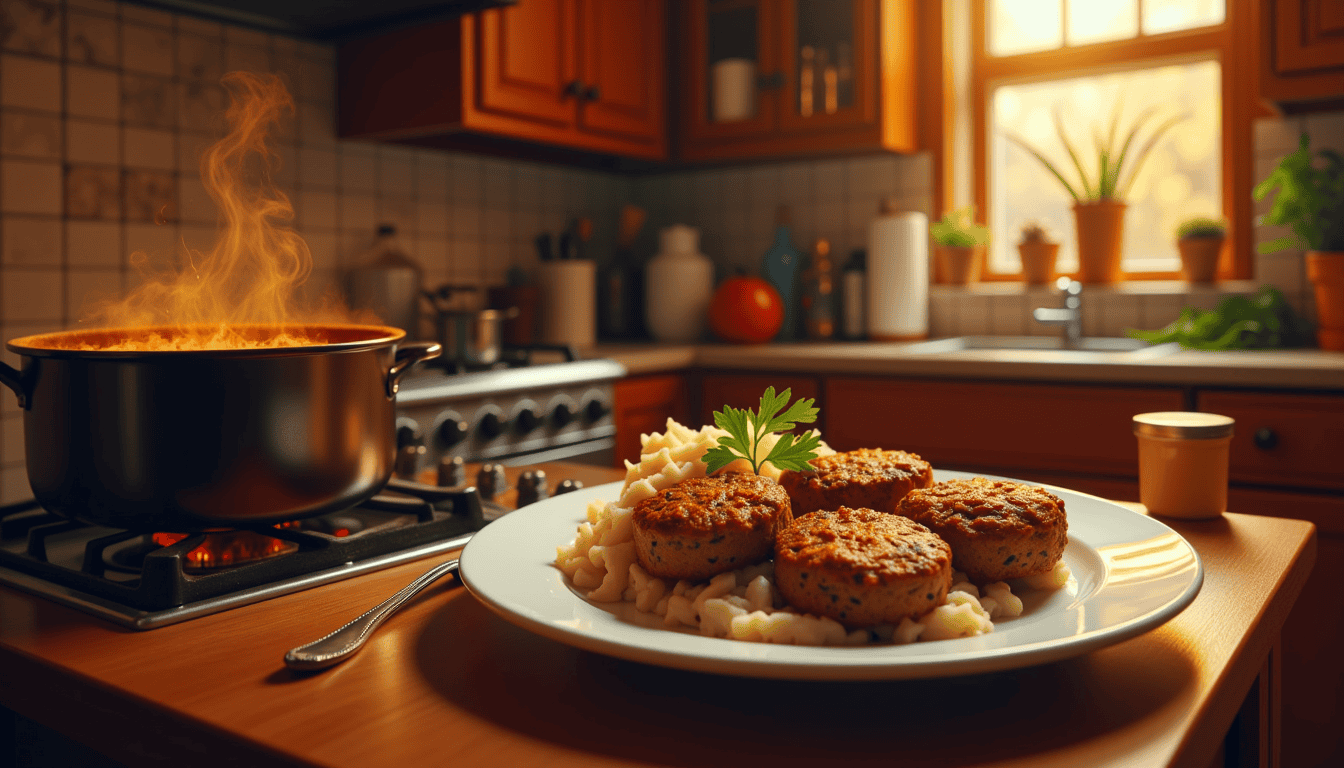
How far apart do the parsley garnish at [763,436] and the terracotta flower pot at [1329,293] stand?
213 cm

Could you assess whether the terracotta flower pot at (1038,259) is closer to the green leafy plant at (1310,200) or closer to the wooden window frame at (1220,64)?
the wooden window frame at (1220,64)

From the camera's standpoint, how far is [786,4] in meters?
3.04

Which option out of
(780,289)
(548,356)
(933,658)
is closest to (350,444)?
(933,658)

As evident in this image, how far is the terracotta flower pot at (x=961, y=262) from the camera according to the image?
3.09m

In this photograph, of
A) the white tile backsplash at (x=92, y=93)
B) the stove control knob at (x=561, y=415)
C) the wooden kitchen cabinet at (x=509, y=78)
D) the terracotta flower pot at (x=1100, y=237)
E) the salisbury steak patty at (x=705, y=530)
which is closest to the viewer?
the salisbury steak patty at (x=705, y=530)

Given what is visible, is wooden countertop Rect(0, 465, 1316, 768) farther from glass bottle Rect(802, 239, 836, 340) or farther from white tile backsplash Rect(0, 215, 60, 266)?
glass bottle Rect(802, 239, 836, 340)

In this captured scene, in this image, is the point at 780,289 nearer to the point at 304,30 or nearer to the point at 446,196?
the point at 446,196

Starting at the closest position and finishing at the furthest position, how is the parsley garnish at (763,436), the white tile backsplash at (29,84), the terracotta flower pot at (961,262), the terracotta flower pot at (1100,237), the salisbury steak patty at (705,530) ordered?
the salisbury steak patty at (705,530)
the parsley garnish at (763,436)
the white tile backsplash at (29,84)
the terracotta flower pot at (1100,237)
the terracotta flower pot at (961,262)

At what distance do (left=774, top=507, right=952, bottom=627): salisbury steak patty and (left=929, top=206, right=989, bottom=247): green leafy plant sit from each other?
257 centimetres

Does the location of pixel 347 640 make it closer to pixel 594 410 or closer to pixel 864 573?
pixel 864 573

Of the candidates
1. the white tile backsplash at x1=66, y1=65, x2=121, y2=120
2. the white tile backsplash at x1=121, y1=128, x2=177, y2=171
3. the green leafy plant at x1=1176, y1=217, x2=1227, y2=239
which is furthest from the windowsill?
the white tile backsplash at x1=66, y1=65, x2=121, y2=120

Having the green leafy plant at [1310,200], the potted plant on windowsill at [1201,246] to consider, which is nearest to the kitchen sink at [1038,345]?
the potted plant on windowsill at [1201,246]

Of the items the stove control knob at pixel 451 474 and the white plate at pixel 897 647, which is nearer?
the white plate at pixel 897 647

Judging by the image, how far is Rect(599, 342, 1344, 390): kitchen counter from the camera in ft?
6.64
